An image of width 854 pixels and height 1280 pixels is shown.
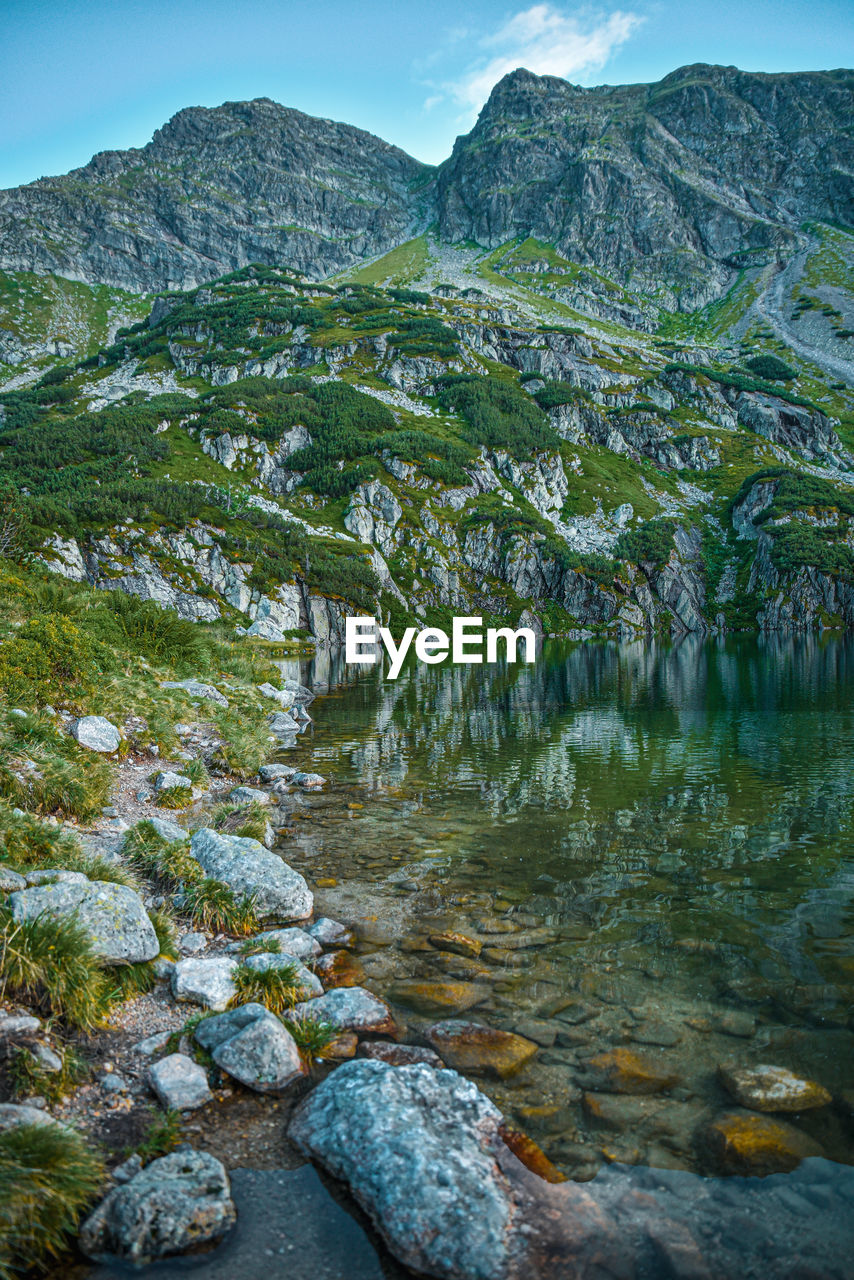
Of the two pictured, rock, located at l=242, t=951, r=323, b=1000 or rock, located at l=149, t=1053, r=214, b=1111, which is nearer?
rock, located at l=149, t=1053, r=214, b=1111

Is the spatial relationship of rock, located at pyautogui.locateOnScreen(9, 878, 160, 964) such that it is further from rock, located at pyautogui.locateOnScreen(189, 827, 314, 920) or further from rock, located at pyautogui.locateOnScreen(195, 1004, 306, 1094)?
rock, located at pyautogui.locateOnScreen(189, 827, 314, 920)

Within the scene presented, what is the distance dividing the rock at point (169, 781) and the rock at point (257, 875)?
17.0ft

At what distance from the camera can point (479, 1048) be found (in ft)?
24.8

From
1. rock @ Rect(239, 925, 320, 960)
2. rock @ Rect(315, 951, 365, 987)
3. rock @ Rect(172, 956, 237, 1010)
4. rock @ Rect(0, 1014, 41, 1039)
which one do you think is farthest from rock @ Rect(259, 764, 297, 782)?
rock @ Rect(0, 1014, 41, 1039)

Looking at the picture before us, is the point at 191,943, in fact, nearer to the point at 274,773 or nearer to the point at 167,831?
the point at 167,831

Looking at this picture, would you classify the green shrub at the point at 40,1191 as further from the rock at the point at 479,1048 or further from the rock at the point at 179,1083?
the rock at the point at 479,1048

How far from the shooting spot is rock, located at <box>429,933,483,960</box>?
9984mm

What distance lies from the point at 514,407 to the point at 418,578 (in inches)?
2841

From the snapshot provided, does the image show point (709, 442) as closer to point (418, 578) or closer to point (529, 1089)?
point (418, 578)

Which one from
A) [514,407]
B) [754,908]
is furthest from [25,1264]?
[514,407]

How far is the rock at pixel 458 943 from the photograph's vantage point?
9984mm

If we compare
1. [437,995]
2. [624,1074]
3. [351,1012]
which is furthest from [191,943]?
[624,1074]

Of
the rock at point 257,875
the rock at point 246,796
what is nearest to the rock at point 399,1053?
the rock at point 257,875

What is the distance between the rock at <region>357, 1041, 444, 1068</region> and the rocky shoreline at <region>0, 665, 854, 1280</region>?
20 millimetres
